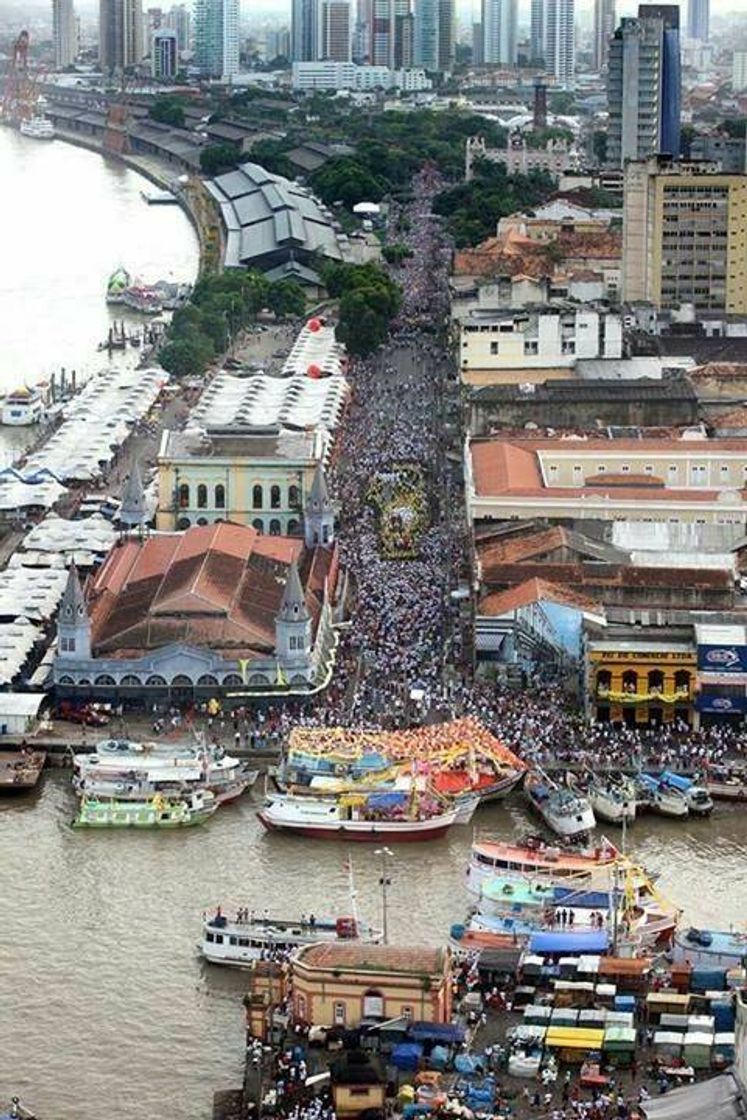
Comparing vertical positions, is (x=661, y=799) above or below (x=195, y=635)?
below

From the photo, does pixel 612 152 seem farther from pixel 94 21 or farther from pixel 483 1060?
pixel 94 21

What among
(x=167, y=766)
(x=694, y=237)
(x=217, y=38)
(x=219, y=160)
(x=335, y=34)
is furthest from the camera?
(x=217, y=38)

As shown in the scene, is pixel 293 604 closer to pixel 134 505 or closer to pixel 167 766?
pixel 167 766

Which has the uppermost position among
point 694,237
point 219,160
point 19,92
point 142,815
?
point 694,237

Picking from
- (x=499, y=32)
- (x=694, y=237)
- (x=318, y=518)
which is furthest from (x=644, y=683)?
(x=499, y=32)

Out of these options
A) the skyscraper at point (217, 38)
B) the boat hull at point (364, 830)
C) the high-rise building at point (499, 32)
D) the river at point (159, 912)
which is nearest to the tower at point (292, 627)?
the river at point (159, 912)

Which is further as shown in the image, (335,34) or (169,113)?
(335,34)

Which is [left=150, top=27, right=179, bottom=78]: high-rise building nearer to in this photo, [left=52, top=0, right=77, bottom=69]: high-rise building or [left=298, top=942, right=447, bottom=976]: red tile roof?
[left=52, top=0, right=77, bottom=69]: high-rise building

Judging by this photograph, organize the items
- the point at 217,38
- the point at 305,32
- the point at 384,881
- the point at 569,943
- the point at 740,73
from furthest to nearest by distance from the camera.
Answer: the point at 305,32 → the point at 217,38 → the point at 740,73 → the point at 384,881 → the point at 569,943
